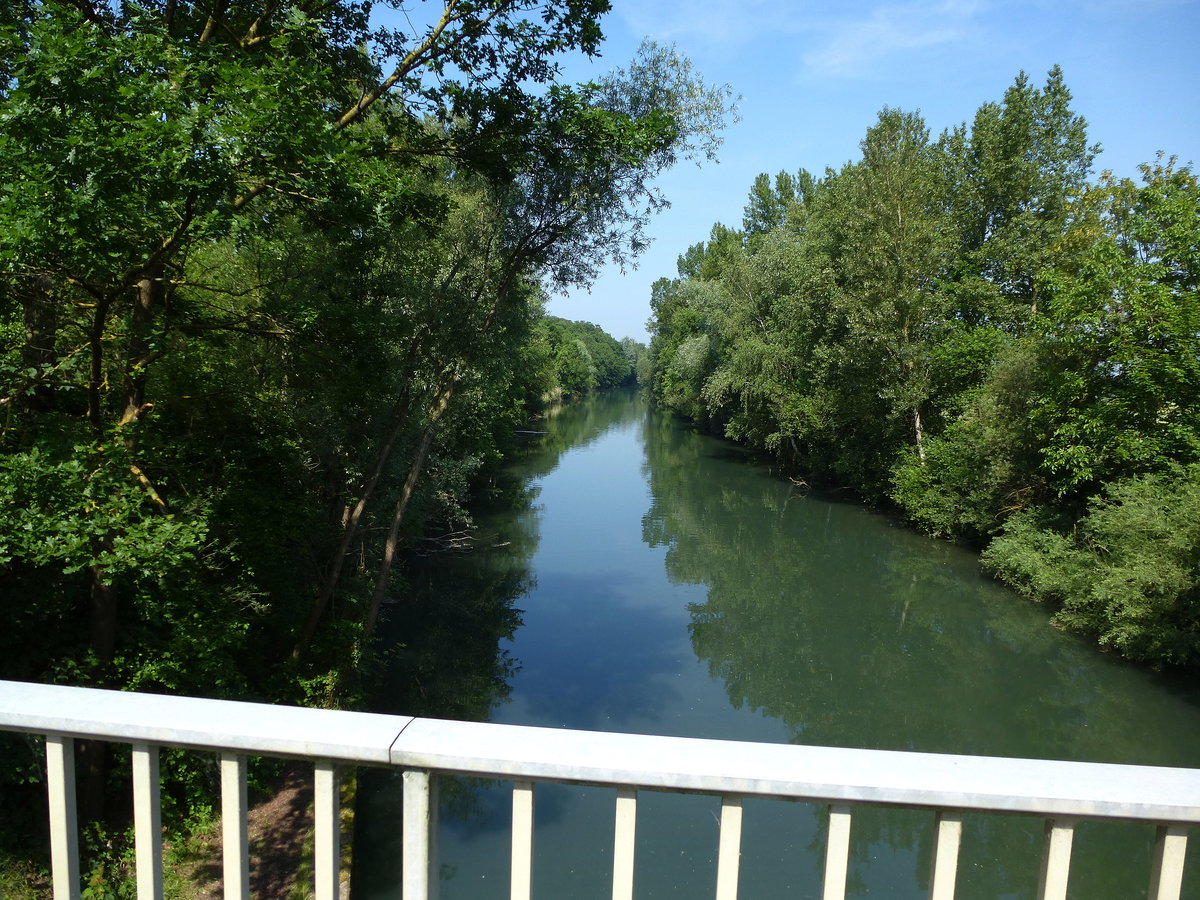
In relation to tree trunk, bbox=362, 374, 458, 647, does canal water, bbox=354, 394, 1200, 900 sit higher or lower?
lower

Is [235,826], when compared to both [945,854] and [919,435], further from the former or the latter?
[919,435]

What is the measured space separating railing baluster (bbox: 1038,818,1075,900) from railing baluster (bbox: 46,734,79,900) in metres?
1.47

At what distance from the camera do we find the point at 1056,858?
1135 millimetres

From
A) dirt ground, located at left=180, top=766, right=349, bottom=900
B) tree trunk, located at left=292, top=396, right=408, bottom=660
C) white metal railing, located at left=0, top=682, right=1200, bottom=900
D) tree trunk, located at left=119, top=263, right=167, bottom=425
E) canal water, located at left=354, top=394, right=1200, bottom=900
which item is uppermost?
tree trunk, located at left=119, top=263, right=167, bottom=425

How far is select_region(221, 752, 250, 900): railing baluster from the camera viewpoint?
4.09 ft

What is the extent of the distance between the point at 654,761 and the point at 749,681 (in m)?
11.6

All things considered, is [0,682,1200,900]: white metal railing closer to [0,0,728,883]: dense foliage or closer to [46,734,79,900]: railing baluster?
[46,734,79,900]: railing baluster

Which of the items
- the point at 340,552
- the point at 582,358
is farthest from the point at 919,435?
the point at 582,358

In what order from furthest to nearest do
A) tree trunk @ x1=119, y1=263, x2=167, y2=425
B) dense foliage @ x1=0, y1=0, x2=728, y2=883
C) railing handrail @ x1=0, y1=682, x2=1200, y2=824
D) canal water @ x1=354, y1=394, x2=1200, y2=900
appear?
1. canal water @ x1=354, y1=394, x2=1200, y2=900
2. tree trunk @ x1=119, y1=263, x2=167, y2=425
3. dense foliage @ x1=0, y1=0, x2=728, y2=883
4. railing handrail @ x1=0, y1=682, x2=1200, y2=824

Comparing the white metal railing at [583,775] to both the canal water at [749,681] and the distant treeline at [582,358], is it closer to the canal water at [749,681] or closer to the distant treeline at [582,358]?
the canal water at [749,681]

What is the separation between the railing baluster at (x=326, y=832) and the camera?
4.00ft

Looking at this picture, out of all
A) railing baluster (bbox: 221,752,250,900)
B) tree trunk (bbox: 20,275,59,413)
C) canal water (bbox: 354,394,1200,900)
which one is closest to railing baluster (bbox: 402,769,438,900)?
railing baluster (bbox: 221,752,250,900)

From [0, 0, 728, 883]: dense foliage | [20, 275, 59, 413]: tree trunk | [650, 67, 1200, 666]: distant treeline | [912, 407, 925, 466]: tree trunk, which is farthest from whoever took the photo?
[912, 407, 925, 466]: tree trunk

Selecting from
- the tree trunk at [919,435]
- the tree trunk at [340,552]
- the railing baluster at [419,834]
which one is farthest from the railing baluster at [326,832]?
the tree trunk at [919,435]
